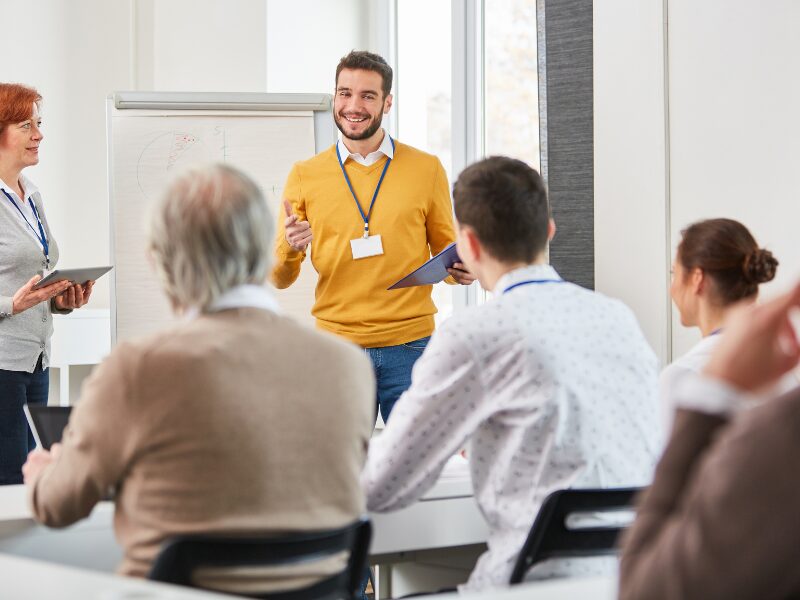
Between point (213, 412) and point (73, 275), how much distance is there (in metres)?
2.03

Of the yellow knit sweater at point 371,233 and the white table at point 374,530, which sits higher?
the yellow knit sweater at point 371,233

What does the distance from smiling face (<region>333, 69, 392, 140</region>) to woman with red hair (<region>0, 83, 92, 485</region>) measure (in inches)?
42.0

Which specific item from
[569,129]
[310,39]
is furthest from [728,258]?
[310,39]

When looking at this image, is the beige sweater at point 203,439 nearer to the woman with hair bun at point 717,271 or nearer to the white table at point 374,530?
the white table at point 374,530

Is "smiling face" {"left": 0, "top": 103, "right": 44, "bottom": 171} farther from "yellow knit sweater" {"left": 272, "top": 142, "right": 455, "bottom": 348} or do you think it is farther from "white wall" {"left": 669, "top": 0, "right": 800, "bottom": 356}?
"white wall" {"left": 669, "top": 0, "right": 800, "bottom": 356}

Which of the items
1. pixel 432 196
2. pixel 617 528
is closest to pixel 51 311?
pixel 432 196

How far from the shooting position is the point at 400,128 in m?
5.72

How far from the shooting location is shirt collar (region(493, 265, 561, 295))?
1.83 metres

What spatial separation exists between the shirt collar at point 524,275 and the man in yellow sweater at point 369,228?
4.73ft

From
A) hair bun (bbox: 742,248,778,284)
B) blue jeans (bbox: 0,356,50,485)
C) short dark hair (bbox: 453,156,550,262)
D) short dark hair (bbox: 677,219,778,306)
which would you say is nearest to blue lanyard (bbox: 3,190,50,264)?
blue jeans (bbox: 0,356,50,485)

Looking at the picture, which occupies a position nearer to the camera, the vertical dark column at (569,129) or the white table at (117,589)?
the white table at (117,589)

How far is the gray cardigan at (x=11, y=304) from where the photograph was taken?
3373mm

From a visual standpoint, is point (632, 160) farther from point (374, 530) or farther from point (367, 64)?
point (374, 530)

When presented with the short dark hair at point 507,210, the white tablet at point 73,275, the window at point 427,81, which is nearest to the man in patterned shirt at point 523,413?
the short dark hair at point 507,210
